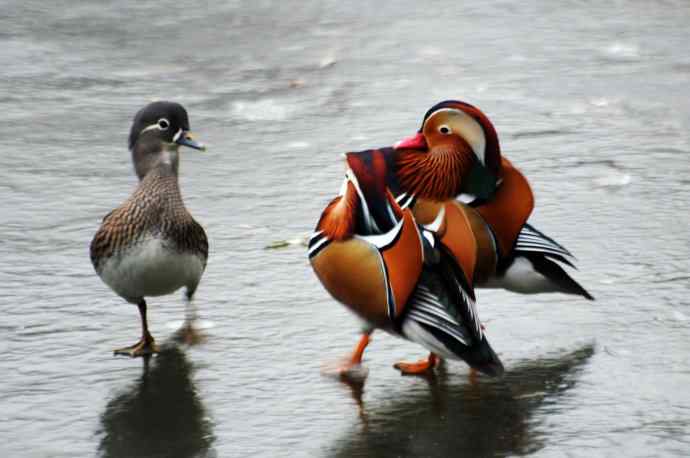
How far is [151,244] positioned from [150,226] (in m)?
0.08

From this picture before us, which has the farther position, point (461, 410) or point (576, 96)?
point (576, 96)

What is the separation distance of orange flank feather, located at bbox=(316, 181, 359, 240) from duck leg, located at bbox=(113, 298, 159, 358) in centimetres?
90

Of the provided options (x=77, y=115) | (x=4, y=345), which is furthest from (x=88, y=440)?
(x=77, y=115)

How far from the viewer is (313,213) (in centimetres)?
717

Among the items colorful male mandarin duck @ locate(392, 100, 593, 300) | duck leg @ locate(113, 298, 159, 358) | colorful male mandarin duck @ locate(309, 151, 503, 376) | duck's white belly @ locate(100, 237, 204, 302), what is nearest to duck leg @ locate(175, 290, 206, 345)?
duck leg @ locate(113, 298, 159, 358)

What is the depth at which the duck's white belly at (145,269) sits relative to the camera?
5.28m

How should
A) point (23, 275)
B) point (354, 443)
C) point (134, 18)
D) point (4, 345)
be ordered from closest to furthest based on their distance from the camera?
point (354, 443) → point (4, 345) → point (23, 275) → point (134, 18)

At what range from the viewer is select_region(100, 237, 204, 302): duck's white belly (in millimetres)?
5281

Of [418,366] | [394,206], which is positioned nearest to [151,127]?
[394,206]

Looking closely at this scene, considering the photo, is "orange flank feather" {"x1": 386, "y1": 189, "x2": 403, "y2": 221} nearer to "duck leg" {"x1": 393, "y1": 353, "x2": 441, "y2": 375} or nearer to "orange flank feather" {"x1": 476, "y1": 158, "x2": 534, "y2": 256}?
"orange flank feather" {"x1": 476, "y1": 158, "x2": 534, "y2": 256}

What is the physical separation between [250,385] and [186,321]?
0.77 metres

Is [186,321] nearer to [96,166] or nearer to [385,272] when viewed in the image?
[385,272]

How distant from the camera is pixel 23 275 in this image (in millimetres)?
6309

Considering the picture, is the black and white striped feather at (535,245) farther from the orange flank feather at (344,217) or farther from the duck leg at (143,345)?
the duck leg at (143,345)
